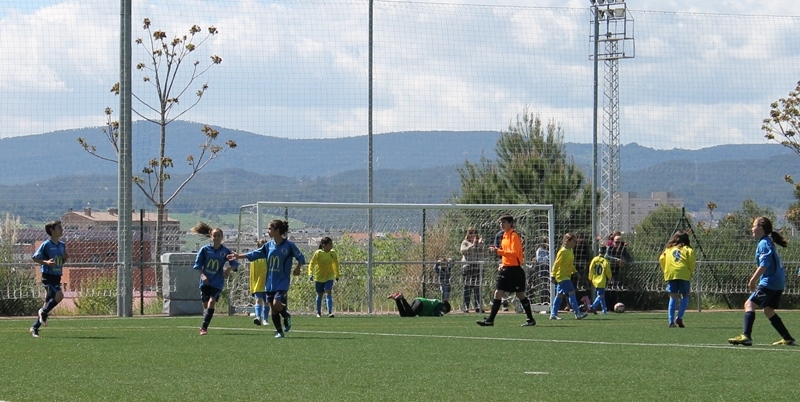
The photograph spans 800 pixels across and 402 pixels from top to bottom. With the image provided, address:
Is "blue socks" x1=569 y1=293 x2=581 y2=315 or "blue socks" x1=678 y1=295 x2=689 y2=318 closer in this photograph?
"blue socks" x1=678 y1=295 x2=689 y2=318

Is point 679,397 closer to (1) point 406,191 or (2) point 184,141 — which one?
(1) point 406,191

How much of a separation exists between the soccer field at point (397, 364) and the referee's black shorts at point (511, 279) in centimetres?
61

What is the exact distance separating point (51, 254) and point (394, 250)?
36.5 feet

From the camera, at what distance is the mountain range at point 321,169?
27.3 m

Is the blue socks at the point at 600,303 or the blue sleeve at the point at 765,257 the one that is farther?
the blue socks at the point at 600,303

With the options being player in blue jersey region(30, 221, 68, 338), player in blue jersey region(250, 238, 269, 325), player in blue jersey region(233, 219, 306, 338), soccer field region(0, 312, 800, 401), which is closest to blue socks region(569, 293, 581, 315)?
soccer field region(0, 312, 800, 401)

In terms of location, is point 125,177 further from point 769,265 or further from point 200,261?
point 769,265

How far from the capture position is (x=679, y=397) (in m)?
8.95

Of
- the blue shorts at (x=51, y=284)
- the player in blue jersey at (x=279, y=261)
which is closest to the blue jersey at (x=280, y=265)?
the player in blue jersey at (x=279, y=261)

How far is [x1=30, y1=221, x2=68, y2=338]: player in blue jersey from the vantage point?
53.5 feet

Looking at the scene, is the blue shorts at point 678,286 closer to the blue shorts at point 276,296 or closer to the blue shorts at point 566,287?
the blue shorts at point 566,287

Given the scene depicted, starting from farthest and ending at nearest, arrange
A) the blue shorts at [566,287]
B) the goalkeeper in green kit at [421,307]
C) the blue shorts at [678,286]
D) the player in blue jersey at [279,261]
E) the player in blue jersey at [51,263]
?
the goalkeeper in green kit at [421,307]
the blue shorts at [566,287]
the blue shorts at [678,286]
the player in blue jersey at [51,263]
the player in blue jersey at [279,261]

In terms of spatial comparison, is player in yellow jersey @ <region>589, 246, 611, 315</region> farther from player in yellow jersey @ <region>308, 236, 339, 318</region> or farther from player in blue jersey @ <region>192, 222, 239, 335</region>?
player in blue jersey @ <region>192, 222, 239, 335</region>

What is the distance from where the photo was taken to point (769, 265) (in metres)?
14.2
